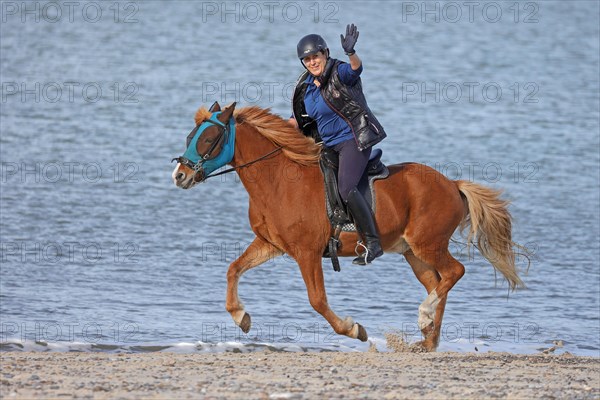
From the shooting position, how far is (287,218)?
10.1m

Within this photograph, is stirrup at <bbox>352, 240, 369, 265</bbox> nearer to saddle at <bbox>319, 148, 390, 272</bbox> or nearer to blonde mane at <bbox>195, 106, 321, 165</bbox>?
saddle at <bbox>319, 148, 390, 272</bbox>

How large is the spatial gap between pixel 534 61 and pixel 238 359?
29.4 meters

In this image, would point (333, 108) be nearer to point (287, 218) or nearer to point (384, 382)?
point (287, 218)

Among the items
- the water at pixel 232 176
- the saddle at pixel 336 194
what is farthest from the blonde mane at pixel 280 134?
the water at pixel 232 176

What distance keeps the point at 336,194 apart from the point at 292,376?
6.45ft

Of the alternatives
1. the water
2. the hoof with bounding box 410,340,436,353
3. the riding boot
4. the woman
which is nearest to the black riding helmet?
the woman

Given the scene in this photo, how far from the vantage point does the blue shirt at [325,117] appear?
404 inches

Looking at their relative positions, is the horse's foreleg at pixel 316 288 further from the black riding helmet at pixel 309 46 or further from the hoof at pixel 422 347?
the black riding helmet at pixel 309 46

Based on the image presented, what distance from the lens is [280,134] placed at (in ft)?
33.9

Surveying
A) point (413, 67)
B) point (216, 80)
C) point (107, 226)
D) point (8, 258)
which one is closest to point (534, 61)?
point (413, 67)

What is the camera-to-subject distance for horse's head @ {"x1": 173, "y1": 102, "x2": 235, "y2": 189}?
32.5 ft

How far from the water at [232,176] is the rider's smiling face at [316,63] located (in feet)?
9.75

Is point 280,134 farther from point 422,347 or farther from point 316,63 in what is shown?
point 422,347

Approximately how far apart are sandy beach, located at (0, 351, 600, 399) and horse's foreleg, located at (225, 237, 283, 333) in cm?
37
